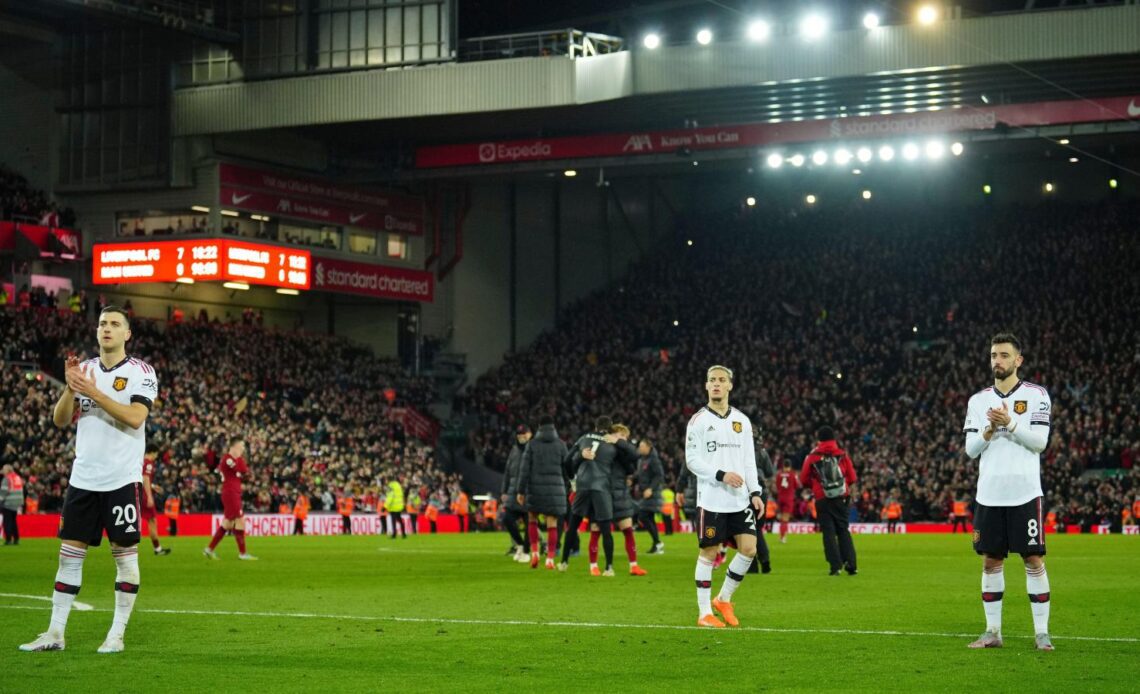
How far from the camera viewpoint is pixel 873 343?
56312 millimetres

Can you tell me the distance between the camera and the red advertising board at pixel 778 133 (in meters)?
46.1

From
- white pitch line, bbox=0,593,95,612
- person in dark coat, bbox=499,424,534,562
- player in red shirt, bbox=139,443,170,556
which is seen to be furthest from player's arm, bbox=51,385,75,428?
player in red shirt, bbox=139,443,170,556


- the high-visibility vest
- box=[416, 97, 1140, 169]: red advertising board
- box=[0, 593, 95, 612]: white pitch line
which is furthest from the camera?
box=[416, 97, 1140, 169]: red advertising board

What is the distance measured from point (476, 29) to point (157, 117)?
1367cm

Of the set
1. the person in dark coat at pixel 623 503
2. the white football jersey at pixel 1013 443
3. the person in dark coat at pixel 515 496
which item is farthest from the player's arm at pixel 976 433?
the person in dark coat at pixel 515 496

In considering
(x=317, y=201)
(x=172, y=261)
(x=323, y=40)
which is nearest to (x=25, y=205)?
(x=172, y=261)

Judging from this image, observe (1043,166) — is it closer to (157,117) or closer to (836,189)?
(836,189)

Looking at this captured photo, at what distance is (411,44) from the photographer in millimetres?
49312

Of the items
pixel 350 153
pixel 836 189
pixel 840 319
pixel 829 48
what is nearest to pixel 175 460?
pixel 350 153

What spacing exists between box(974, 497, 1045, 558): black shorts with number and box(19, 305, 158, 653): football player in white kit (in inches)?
244

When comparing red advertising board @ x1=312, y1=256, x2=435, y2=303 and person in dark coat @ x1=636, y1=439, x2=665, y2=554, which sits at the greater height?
red advertising board @ x1=312, y1=256, x2=435, y2=303

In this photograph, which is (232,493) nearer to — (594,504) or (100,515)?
(594,504)

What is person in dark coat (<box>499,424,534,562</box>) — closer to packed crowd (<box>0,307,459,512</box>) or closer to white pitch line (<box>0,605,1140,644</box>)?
white pitch line (<box>0,605,1140,644</box>)

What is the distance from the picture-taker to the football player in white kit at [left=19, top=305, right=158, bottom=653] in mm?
10781
